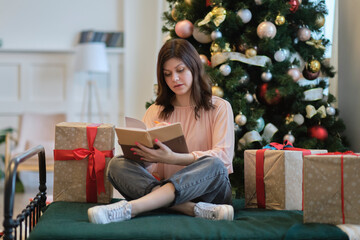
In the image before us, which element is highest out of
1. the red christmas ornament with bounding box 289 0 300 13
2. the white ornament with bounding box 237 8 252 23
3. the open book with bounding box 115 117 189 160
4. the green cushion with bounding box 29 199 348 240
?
the red christmas ornament with bounding box 289 0 300 13

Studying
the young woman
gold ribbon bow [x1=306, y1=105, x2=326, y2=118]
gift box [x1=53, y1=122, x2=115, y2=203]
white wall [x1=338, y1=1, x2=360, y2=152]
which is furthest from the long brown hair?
white wall [x1=338, y1=1, x2=360, y2=152]

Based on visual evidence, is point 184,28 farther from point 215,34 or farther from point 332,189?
point 332,189

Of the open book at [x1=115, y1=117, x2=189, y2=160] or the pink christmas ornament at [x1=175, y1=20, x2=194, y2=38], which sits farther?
the pink christmas ornament at [x1=175, y1=20, x2=194, y2=38]

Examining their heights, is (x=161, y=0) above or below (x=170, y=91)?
above

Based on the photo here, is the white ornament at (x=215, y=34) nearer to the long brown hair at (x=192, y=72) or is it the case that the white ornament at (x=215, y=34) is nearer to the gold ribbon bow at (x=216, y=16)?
the gold ribbon bow at (x=216, y=16)

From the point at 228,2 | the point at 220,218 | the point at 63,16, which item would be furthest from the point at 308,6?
the point at 63,16

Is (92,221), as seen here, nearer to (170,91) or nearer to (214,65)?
(170,91)

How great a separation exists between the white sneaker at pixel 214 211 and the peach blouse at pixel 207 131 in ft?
0.77

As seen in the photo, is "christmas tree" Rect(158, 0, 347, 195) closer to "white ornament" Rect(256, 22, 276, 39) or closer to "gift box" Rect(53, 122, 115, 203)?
"white ornament" Rect(256, 22, 276, 39)

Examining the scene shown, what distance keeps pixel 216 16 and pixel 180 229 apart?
1.37 meters

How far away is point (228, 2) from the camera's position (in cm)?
247

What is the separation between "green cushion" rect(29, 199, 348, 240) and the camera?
1302mm

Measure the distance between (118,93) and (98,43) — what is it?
57 centimetres

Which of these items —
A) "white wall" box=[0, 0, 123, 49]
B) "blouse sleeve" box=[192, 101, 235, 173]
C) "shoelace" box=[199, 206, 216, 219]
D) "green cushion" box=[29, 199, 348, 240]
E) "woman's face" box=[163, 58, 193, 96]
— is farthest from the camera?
"white wall" box=[0, 0, 123, 49]
